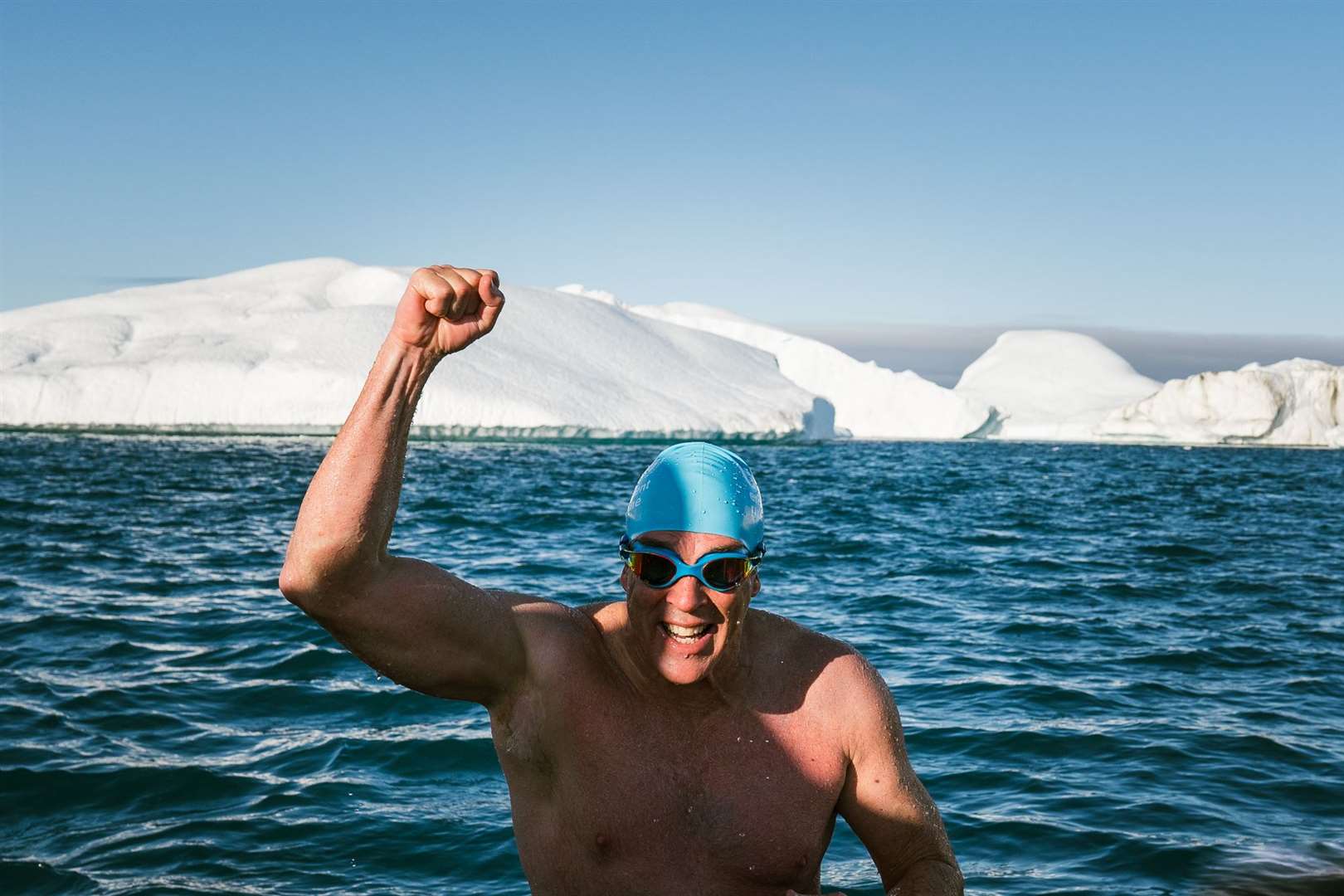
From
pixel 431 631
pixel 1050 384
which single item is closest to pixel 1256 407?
pixel 1050 384

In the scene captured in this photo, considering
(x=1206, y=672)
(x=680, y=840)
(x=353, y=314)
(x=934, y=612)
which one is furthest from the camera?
(x=353, y=314)

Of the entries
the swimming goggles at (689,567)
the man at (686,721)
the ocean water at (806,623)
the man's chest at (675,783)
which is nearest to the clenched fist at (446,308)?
the man at (686,721)

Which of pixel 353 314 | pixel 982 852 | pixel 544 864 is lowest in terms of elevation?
pixel 982 852

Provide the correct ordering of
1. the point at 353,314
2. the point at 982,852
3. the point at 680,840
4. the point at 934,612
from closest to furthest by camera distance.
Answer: the point at 680,840 < the point at 982,852 < the point at 934,612 < the point at 353,314

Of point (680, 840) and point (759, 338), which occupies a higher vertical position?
point (759, 338)

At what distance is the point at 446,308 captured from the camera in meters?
1.77

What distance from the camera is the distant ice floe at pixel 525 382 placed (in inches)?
1869

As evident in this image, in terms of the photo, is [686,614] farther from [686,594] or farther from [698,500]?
[698,500]

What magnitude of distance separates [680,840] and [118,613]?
302 inches

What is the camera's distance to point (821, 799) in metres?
2.42

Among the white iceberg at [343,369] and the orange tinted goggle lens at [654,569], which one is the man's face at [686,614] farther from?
the white iceberg at [343,369]

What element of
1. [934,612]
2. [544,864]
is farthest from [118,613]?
[544,864]

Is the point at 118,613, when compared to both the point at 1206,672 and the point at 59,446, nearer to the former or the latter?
the point at 1206,672

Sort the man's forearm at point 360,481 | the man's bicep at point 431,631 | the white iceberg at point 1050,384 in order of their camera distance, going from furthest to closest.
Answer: the white iceberg at point 1050,384 < the man's bicep at point 431,631 < the man's forearm at point 360,481
